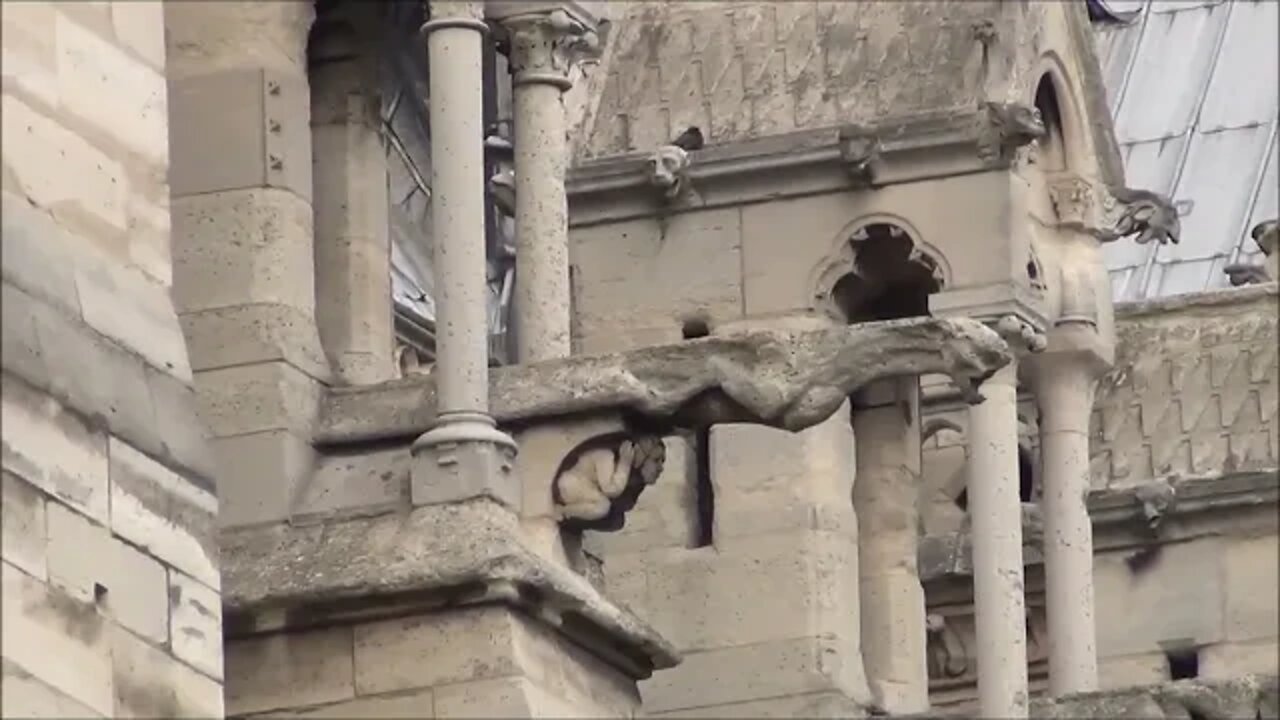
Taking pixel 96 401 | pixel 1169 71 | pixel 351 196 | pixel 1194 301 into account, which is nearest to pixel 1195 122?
pixel 1169 71

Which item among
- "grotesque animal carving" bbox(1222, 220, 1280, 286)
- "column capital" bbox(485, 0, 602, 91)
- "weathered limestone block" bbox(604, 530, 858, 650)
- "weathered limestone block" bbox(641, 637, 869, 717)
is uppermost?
"grotesque animal carving" bbox(1222, 220, 1280, 286)

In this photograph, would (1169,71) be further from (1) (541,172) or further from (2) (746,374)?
(2) (746,374)

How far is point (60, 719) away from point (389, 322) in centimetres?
703

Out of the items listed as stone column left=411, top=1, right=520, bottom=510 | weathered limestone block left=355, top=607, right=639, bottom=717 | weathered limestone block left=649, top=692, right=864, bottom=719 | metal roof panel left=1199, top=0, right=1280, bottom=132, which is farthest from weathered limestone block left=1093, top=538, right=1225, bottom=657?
weathered limestone block left=355, top=607, right=639, bottom=717

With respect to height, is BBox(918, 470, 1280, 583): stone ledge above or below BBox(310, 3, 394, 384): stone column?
above

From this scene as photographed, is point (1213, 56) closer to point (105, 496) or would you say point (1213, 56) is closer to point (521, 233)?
point (521, 233)

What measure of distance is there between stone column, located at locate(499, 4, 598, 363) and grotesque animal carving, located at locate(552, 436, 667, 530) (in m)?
0.93

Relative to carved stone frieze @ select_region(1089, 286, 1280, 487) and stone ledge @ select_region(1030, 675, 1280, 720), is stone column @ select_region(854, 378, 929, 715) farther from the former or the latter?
carved stone frieze @ select_region(1089, 286, 1280, 487)

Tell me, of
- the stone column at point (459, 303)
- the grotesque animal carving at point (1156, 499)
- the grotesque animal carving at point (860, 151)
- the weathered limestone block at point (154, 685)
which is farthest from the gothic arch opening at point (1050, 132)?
the weathered limestone block at point (154, 685)

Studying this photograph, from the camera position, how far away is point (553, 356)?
75.4 ft

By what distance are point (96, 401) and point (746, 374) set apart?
4.81m

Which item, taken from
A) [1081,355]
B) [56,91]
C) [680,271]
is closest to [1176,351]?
[1081,355]

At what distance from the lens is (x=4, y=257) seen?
55.5ft

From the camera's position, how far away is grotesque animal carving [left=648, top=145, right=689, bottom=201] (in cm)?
2730
